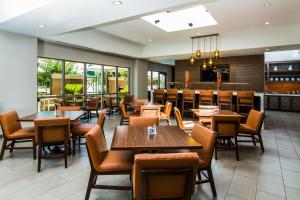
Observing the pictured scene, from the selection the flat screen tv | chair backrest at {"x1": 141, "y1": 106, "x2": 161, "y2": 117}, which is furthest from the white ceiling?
the flat screen tv

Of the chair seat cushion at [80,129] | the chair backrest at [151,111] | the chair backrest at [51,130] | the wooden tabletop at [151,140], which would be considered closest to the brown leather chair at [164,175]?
the wooden tabletop at [151,140]

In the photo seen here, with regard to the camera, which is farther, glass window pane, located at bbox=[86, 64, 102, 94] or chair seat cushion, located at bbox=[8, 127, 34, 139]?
glass window pane, located at bbox=[86, 64, 102, 94]

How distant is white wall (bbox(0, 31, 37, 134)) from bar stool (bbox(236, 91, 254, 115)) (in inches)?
249

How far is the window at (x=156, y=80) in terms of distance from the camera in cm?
1293

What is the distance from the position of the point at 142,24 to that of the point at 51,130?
171 inches

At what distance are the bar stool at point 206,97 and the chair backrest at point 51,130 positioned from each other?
5188 millimetres

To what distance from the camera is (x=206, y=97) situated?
23.6ft

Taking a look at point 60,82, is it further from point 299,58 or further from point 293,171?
point 299,58

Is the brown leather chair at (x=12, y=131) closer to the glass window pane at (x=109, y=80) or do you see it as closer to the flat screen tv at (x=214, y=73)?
the glass window pane at (x=109, y=80)

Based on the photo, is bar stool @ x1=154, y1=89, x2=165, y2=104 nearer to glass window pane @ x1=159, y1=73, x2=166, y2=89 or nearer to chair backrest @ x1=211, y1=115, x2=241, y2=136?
chair backrest @ x1=211, y1=115, x2=241, y2=136

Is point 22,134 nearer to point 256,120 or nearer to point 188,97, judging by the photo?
point 256,120

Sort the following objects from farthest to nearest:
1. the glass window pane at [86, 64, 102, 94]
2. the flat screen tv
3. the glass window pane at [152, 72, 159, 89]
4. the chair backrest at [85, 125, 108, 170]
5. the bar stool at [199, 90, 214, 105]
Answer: the glass window pane at [152, 72, 159, 89] < the flat screen tv < the glass window pane at [86, 64, 102, 94] < the bar stool at [199, 90, 214, 105] < the chair backrest at [85, 125, 108, 170]

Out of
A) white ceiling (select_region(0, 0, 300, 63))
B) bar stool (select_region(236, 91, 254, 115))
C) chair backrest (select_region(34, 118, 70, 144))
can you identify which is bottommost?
chair backrest (select_region(34, 118, 70, 144))

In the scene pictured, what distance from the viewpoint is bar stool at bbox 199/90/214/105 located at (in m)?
7.07
